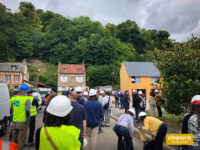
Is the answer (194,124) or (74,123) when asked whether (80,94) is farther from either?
(194,124)

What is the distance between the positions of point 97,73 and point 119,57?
1493 centimetres

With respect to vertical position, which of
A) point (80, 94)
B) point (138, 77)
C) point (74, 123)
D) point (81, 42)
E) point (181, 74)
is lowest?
point (74, 123)

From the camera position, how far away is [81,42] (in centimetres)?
6088

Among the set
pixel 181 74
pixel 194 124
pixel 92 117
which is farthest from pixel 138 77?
pixel 194 124

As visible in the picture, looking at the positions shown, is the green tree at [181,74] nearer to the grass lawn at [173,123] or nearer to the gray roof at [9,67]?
the grass lawn at [173,123]

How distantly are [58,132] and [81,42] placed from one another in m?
60.2

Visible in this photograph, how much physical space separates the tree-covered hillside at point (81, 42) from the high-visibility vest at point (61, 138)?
A: 4691 centimetres

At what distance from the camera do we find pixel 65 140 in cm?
216

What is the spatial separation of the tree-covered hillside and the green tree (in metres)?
40.1

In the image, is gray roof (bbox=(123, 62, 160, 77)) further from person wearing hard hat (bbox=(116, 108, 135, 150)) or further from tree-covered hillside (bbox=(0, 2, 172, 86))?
person wearing hard hat (bbox=(116, 108, 135, 150))

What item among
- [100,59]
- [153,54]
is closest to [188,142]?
[153,54]

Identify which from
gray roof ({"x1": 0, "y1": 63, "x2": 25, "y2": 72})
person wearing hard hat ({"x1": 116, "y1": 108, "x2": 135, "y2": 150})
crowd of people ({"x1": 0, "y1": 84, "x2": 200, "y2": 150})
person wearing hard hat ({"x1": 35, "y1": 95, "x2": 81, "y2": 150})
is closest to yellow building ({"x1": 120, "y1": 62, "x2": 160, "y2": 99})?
gray roof ({"x1": 0, "y1": 63, "x2": 25, "y2": 72})

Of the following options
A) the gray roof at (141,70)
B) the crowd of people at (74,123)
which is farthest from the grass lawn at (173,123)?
the gray roof at (141,70)

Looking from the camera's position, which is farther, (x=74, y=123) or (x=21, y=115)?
(x=21, y=115)
